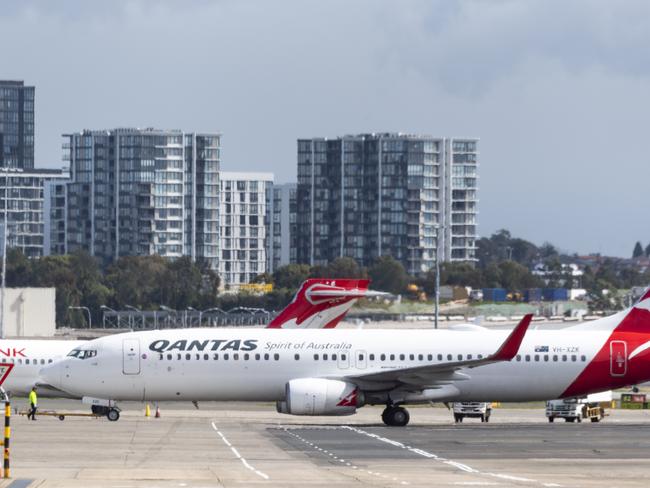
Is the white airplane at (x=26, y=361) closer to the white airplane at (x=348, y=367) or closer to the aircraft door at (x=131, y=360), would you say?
the white airplane at (x=348, y=367)

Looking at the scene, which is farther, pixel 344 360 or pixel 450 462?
pixel 344 360

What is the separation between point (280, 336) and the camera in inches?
2232

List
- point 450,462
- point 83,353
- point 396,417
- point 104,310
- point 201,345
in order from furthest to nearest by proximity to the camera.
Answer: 1. point 104,310
2. point 83,353
3. point 201,345
4. point 396,417
5. point 450,462

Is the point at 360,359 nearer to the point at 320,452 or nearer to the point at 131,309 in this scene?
the point at 320,452

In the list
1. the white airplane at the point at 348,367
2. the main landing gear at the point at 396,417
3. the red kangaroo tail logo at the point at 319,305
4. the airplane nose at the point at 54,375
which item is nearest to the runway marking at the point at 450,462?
the main landing gear at the point at 396,417

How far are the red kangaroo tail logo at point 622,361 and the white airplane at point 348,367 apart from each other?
0.11 ft

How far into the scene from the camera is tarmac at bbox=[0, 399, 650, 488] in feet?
115

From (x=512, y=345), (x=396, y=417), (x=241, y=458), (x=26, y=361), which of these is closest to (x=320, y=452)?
(x=241, y=458)

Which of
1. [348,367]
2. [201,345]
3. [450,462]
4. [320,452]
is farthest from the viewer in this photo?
[348,367]

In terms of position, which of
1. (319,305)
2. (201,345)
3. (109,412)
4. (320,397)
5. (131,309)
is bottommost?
(109,412)

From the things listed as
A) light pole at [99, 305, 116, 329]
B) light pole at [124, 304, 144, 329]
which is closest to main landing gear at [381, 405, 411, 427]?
light pole at [124, 304, 144, 329]

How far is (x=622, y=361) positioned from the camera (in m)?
56.5

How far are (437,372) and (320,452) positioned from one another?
12343 mm

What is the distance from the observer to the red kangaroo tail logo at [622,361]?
5641 centimetres
